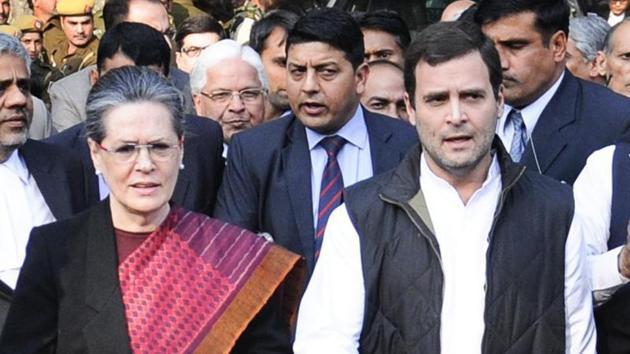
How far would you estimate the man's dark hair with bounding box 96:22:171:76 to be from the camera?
7.24 metres

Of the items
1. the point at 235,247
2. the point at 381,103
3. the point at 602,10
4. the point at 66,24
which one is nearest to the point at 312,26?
the point at 381,103

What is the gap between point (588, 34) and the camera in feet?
29.3

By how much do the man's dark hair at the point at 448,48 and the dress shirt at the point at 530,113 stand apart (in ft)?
4.37

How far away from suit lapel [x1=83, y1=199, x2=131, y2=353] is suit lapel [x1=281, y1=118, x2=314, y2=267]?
1.13 metres

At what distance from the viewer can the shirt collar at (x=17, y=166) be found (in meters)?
6.24

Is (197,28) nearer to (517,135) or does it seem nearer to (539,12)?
(539,12)

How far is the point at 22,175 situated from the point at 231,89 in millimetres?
1465

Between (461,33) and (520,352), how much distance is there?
1081 millimetres

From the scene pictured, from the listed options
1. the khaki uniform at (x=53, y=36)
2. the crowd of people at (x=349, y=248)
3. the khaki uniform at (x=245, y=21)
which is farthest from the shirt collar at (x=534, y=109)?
the khaki uniform at (x=53, y=36)

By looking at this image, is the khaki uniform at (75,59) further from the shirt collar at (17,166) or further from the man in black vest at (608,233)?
the man in black vest at (608,233)

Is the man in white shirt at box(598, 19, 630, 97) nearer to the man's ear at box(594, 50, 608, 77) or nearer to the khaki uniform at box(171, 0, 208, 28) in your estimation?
the man's ear at box(594, 50, 608, 77)

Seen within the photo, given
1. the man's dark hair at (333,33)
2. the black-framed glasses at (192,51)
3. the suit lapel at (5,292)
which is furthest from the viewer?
the black-framed glasses at (192,51)

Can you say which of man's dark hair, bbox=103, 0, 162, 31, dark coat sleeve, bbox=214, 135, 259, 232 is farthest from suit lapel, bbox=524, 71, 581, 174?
man's dark hair, bbox=103, 0, 162, 31

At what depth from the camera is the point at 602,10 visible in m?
13.1
